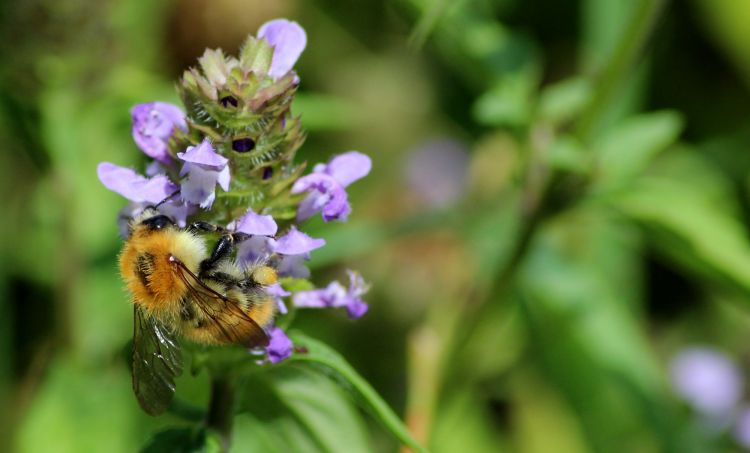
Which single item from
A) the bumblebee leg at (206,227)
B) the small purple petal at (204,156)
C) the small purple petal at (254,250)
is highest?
the small purple petal at (204,156)

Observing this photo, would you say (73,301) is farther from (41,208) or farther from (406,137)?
(406,137)

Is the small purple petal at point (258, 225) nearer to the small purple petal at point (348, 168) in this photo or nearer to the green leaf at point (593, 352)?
the small purple petal at point (348, 168)

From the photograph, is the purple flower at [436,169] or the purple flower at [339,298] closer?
the purple flower at [339,298]

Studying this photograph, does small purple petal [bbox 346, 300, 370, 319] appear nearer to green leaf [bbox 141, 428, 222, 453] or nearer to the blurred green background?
the blurred green background

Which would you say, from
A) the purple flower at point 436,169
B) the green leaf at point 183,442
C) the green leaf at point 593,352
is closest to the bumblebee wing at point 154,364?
the green leaf at point 183,442

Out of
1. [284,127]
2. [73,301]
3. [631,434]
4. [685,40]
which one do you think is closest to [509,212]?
[631,434]

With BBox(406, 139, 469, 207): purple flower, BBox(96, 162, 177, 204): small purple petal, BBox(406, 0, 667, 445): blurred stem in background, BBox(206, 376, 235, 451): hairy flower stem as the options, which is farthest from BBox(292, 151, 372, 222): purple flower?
BBox(406, 139, 469, 207): purple flower
